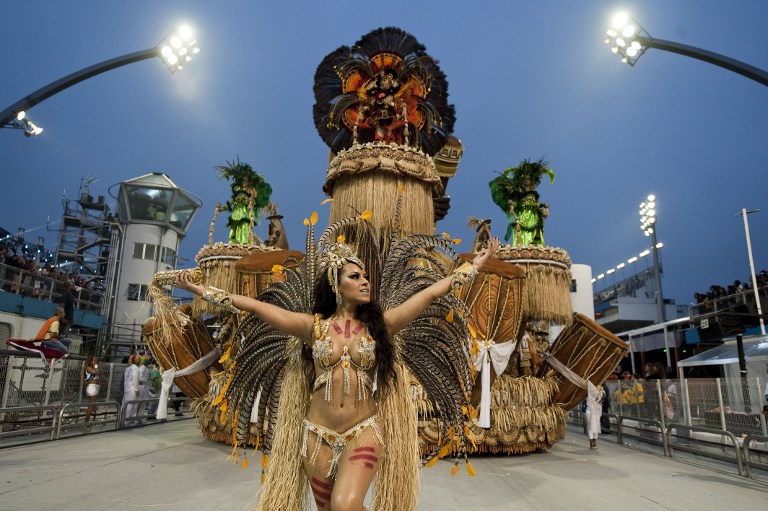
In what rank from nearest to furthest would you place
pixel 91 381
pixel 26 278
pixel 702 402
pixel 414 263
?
pixel 414 263 < pixel 702 402 < pixel 91 381 < pixel 26 278

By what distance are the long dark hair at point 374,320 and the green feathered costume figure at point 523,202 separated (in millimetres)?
5802

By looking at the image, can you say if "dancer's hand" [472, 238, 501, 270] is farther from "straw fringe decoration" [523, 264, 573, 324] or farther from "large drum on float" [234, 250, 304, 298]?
"straw fringe decoration" [523, 264, 573, 324]

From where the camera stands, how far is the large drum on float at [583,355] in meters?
7.64

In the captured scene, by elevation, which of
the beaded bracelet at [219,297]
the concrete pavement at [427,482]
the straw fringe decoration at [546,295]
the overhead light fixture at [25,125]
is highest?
the overhead light fixture at [25,125]

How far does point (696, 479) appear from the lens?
589 cm

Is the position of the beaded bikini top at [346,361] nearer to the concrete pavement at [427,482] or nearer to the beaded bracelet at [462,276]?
the beaded bracelet at [462,276]

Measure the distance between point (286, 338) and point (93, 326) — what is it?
20.0 metres

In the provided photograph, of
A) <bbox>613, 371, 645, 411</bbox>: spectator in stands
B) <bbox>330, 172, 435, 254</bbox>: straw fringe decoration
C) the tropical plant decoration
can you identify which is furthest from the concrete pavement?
the tropical plant decoration

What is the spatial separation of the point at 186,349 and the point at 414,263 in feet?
13.3

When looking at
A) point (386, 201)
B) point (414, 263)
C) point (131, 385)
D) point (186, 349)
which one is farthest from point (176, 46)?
point (131, 385)

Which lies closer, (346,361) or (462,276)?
(346,361)

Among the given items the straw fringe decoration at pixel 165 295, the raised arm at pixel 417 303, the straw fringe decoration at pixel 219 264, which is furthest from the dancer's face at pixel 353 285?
the straw fringe decoration at pixel 219 264

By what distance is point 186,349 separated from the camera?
8039 mm

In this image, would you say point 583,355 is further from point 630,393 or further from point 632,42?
point 632,42
